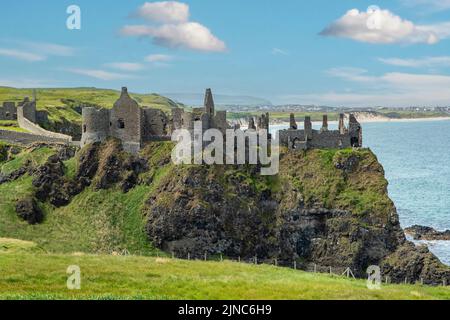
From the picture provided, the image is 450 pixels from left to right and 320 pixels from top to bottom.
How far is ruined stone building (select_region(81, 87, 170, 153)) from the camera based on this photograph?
82.0 metres

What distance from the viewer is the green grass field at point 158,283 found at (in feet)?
103

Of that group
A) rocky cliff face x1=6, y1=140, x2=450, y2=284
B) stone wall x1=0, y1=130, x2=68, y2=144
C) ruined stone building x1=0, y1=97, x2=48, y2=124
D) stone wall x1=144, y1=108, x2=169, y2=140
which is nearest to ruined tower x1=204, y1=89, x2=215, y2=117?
stone wall x1=144, y1=108, x2=169, y2=140

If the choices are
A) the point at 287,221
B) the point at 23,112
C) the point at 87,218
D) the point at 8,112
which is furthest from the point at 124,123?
the point at 8,112

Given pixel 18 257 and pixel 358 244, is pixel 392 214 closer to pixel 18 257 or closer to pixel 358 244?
pixel 358 244

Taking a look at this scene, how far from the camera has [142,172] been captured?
81062 millimetres

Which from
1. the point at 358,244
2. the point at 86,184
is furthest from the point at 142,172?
the point at 358,244

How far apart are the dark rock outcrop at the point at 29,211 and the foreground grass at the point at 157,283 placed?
3373cm

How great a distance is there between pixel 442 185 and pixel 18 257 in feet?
458

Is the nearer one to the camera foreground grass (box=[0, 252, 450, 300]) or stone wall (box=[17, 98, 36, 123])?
foreground grass (box=[0, 252, 450, 300])

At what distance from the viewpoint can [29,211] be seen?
74.7 m

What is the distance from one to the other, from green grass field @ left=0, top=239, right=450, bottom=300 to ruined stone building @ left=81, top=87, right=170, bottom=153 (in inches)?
1615

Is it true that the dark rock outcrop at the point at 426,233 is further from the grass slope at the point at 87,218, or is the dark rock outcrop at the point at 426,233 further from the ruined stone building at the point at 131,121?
the grass slope at the point at 87,218

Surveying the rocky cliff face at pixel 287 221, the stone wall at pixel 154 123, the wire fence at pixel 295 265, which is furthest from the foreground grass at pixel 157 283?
the stone wall at pixel 154 123

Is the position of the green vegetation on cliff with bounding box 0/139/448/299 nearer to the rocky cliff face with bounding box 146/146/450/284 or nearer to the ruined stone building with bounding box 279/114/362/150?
the rocky cliff face with bounding box 146/146/450/284
